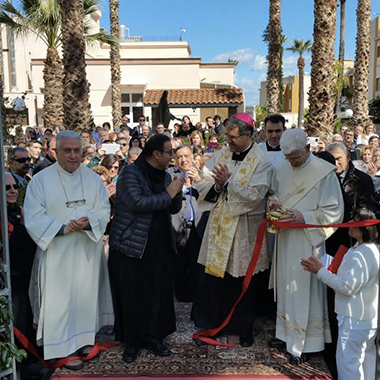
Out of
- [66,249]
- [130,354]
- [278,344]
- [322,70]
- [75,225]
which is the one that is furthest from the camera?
[322,70]

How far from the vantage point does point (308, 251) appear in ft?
13.3

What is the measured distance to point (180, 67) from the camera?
87.7 ft

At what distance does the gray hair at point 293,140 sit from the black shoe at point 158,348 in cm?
214

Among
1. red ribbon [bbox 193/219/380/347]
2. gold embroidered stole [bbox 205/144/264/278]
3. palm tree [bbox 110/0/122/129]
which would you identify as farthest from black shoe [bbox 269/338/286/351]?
palm tree [bbox 110/0/122/129]

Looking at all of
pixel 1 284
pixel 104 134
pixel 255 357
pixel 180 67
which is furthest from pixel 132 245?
pixel 180 67

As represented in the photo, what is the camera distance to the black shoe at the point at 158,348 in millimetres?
4215

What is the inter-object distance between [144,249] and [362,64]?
15123mm

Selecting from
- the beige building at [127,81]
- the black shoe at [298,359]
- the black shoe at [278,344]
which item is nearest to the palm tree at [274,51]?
the beige building at [127,81]

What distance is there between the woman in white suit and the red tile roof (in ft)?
65.6

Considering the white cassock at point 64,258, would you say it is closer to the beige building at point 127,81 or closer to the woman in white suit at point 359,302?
the woman in white suit at point 359,302

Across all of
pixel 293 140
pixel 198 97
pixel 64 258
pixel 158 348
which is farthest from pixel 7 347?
pixel 198 97

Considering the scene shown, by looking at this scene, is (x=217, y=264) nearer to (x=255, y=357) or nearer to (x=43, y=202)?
(x=255, y=357)

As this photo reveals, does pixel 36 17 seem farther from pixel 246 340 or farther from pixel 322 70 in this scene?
pixel 246 340

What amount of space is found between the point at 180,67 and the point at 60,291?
79.3ft
